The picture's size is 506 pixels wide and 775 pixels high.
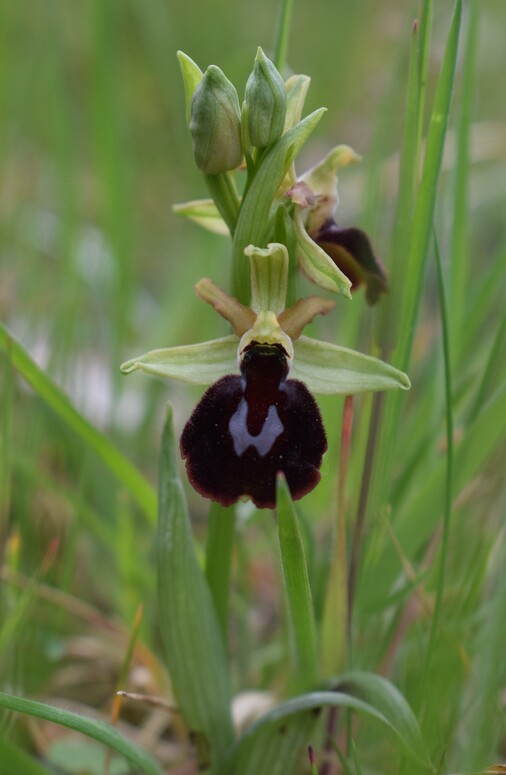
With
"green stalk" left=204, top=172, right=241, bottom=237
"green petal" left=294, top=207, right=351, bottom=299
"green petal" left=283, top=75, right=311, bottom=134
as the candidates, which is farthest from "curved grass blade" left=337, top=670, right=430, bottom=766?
"green petal" left=283, top=75, right=311, bottom=134

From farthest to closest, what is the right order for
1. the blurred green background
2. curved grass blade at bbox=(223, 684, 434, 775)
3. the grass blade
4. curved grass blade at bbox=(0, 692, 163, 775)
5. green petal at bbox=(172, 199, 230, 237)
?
the blurred green background → green petal at bbox=(172, 199, 230, 237) → the grass blade → curved grass blade at bbox=(223, 684, 434, 775) → curved grass blade at bbox=(0, 692, 163, 775)

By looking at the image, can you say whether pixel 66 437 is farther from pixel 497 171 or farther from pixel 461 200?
pixel 497 171

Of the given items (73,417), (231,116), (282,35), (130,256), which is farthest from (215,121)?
(130,256)

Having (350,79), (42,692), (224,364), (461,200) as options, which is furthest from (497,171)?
(42,692)

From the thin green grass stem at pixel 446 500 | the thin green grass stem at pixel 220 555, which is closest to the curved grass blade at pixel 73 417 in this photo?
the thin green grass stem at pixel 220 555

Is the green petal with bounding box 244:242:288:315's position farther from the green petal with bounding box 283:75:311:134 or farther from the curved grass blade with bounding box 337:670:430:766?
the curved grass blade with bounding box 337:670:430:766

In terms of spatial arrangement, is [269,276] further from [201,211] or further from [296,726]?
[296,726]

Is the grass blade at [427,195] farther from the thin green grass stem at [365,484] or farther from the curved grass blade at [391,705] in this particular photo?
the curved grass blade at [391,705]
